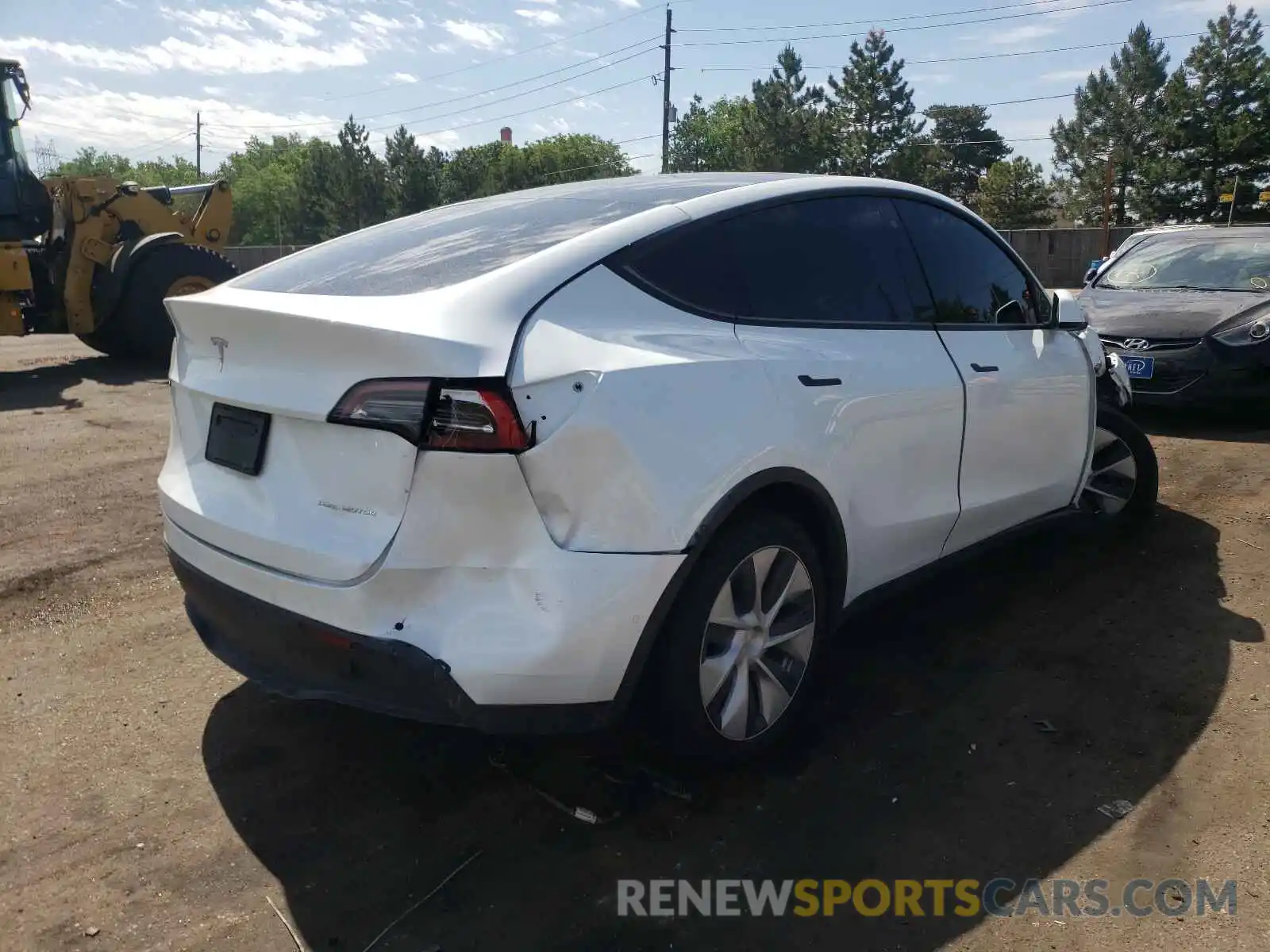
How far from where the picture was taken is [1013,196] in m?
61.8

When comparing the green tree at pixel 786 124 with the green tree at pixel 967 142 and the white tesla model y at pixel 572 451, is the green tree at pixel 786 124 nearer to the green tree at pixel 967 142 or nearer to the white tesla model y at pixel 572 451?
the green tree at pixel 967 142

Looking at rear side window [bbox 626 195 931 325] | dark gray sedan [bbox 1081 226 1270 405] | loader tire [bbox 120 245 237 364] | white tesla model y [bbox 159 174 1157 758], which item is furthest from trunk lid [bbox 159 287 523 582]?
loader tire [bbox 120 245 237 364]

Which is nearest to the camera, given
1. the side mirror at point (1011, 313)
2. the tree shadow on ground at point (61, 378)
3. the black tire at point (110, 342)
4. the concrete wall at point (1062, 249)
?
the side mirror at point (1011, 313)

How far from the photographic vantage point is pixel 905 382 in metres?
3.32

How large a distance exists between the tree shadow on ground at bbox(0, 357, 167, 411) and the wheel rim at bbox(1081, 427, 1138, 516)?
8147mm

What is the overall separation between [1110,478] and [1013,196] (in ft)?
206

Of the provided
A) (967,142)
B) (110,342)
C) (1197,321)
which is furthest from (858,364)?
(967,142)

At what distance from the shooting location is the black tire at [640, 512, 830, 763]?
262 centimetres

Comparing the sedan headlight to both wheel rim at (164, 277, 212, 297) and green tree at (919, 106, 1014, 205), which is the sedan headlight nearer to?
wheel rim at (164, 277, 212, 297)

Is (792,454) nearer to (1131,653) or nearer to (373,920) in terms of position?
(373,920)

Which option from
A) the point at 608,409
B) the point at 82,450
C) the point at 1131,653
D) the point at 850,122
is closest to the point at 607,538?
the point at 608,409

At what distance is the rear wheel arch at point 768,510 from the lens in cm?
253

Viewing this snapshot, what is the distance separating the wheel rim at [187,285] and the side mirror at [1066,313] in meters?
10.00

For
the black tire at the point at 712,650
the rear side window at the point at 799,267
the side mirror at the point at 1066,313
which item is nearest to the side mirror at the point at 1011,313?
the side mirror at the point at 1066,313
